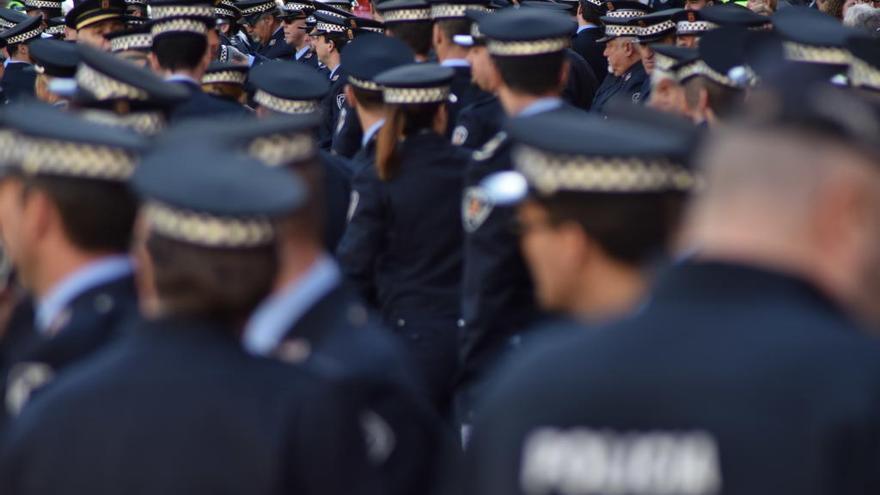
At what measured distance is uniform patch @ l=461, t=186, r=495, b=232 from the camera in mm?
6195

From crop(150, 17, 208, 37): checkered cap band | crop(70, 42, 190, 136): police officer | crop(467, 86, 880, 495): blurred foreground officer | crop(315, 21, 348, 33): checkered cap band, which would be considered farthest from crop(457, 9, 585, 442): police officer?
crop(315, 21, 348, 33): checkered cap band

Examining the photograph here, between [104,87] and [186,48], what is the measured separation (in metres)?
2.09

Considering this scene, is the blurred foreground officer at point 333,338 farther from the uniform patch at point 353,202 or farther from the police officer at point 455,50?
the police officer at point 455,50

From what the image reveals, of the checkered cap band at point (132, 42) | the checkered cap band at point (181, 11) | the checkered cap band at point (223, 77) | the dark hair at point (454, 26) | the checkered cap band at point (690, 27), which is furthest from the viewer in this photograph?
the checkered cap band at point (690, 27)

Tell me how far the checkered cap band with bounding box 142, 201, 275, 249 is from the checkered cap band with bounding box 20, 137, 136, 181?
2.02ft

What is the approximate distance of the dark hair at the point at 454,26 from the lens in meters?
9.64

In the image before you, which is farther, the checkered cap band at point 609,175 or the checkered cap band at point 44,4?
the checkered cap band at point 44,4

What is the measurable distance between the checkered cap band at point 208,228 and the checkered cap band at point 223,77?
5436 millimetres

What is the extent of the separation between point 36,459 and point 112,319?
2.67 feet

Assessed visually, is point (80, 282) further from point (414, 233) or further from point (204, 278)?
point (414, 233)

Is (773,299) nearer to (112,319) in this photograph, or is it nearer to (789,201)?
(789,201)

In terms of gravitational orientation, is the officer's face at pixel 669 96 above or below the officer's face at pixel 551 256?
below

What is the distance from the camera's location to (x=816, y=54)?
6.64 m

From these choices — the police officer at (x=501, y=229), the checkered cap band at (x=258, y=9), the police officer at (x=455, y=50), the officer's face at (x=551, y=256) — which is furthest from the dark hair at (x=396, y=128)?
the checkered cap band at (x=258, y=9)
